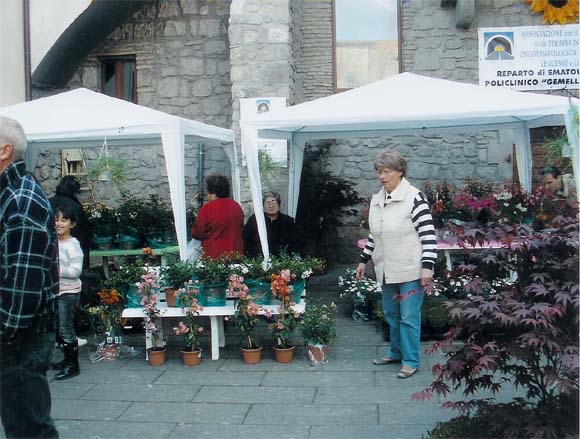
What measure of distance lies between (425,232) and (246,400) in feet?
5.90

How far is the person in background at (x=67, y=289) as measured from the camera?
590cm

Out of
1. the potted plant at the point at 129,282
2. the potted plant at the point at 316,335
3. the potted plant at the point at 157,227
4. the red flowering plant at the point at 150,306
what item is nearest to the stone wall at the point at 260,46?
the potted plant at the point at 157,227

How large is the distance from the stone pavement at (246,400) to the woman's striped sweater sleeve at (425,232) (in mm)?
901

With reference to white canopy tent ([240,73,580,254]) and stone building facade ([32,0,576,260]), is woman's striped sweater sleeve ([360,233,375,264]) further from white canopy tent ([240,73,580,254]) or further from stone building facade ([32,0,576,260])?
stone building facade ([32,0,576,260])

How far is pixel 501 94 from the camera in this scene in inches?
290

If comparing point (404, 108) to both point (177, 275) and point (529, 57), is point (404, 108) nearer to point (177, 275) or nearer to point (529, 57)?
point (177, 275)

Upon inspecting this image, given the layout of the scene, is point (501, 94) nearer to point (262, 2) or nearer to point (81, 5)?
point (262, 2)

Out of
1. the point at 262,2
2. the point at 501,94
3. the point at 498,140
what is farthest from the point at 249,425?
the point at 498,140

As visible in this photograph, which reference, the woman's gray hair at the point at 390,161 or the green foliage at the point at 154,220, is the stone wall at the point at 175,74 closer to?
the green foliage at the point at 154,220

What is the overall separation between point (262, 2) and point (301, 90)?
1.63 metres

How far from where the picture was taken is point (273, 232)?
827cm

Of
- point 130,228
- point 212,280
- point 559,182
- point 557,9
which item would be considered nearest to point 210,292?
point 212,280

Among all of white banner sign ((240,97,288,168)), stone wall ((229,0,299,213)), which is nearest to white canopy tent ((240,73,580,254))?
white banner sign ((240,97,288,168))

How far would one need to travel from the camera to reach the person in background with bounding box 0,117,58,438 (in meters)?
3.49
